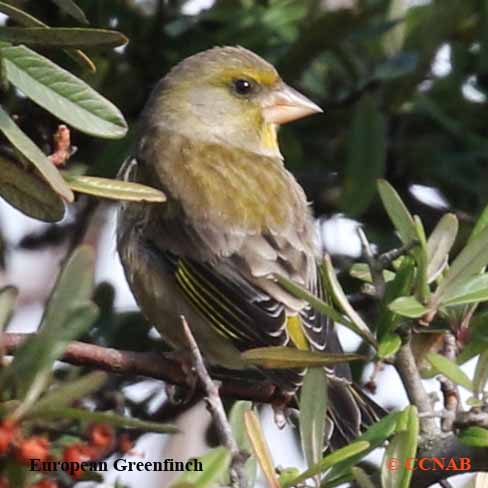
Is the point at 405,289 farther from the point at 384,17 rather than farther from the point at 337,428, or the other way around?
the point at 384,17

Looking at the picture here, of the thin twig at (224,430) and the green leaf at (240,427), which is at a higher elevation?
the thin twig at (224,430)

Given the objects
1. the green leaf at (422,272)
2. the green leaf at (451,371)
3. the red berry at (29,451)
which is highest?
the red berry at (29,451)

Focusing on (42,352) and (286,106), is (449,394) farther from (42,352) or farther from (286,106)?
(286,106)

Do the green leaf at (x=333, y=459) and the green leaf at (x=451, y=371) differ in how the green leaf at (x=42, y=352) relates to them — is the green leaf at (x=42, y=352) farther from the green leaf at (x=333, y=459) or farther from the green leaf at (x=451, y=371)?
the green leaf at (x=451, y=371)

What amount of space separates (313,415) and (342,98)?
2459 millimetres

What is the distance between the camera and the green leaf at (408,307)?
2711 millimetres

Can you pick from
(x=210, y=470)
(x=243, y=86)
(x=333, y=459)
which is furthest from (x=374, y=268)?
(x=243, y=86)

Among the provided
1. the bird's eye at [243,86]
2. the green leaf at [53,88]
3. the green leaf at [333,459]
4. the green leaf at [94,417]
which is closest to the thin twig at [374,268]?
the green leaf at [333,459]

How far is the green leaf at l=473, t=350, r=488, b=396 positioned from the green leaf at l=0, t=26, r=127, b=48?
38.4 inches

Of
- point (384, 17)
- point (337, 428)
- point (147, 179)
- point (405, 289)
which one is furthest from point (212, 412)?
point (384, 17)

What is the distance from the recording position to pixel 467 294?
9.34 feet

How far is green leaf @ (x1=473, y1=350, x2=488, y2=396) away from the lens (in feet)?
9.46

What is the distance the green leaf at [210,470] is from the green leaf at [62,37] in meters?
0.83

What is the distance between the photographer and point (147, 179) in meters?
4.54
